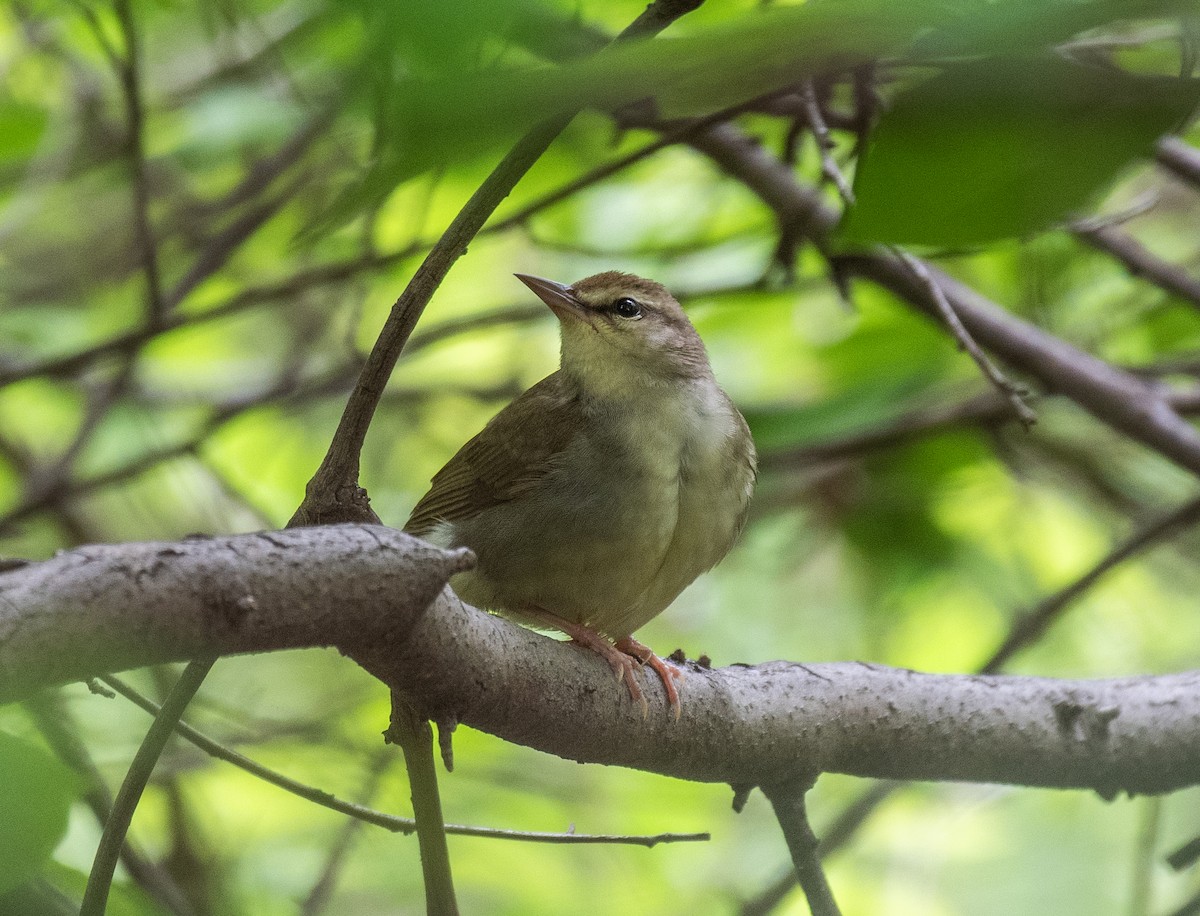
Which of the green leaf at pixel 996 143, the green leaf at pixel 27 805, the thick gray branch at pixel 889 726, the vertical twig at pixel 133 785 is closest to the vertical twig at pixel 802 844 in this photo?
the thick gray branch at pixel 889 726

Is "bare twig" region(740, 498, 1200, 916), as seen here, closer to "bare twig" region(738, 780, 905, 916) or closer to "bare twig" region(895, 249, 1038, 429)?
"bare twig" region(738, 780, 905, 916)

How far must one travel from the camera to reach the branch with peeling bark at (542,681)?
1431 mm

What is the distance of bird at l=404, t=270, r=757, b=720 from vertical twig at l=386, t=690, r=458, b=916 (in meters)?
0.50

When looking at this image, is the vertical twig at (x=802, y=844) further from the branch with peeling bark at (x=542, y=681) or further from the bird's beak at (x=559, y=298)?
the bird's beak at (x=559, y=298)

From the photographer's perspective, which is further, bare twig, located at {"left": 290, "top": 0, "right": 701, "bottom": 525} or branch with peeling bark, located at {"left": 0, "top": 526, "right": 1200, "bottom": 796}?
bare twig, located at {"left": 290, "top": 0, "right": 701, "bottom": 525}

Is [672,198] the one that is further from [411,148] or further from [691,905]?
[411,148]

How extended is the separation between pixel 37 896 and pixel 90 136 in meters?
4.29

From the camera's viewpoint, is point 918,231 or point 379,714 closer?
point 918,231

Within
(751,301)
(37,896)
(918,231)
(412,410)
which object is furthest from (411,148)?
(412,410)

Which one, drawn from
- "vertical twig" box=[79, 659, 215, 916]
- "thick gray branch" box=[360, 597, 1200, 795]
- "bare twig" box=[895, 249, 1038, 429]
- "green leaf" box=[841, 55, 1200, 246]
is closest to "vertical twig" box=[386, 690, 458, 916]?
"thick gray branch" box=[360, 597, 1200, 795]

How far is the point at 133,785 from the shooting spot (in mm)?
1857

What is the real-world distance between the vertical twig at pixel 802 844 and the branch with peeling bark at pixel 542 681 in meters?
0.04

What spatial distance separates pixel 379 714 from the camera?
469 cm

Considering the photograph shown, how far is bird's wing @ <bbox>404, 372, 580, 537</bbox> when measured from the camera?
3.34 m
